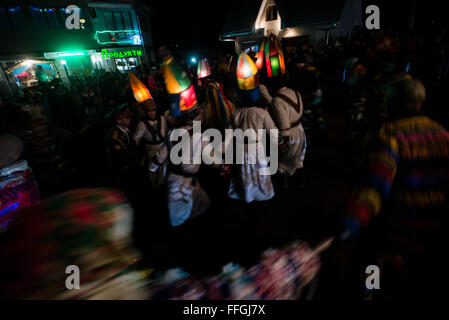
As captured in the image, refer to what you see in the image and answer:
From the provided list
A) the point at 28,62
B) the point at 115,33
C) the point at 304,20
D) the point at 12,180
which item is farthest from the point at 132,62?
the point at 12,180

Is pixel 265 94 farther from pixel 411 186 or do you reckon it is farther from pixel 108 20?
pixel 108 20

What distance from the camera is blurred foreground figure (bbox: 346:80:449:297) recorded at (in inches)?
54.5

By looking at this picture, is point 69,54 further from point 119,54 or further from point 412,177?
point 412,177

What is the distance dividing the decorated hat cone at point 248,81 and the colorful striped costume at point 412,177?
1.99 m

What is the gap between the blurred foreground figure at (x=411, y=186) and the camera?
138 cm

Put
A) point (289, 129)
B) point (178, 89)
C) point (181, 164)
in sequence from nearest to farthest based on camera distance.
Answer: point (181, 164) < point (178, 89) < point (289, 129)

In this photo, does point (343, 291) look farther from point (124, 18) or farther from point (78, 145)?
point (124, 18)

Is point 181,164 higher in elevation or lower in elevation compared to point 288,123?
lower

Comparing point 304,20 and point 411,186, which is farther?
point 304,20

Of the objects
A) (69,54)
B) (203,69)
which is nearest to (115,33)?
(69,54)

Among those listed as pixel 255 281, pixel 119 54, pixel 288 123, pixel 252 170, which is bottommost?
pixel 252 170

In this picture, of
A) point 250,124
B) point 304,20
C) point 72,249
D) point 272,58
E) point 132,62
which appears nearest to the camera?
point 72,249

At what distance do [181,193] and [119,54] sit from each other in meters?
24.6

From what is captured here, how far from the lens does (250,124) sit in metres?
3.09
